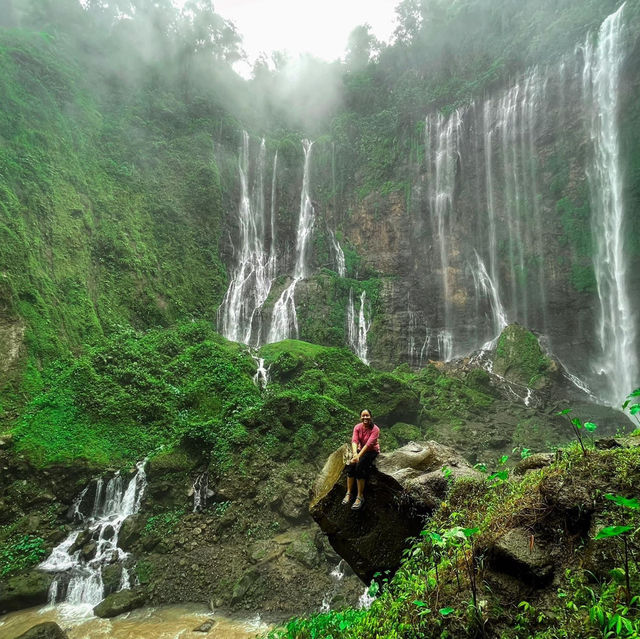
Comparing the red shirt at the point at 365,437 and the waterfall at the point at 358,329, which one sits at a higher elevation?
Answer: the waterfall at the point at 358,329

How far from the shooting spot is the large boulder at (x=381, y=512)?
15.1 ft

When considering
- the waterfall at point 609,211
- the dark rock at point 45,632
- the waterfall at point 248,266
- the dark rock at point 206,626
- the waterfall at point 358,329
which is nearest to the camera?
the dark rock at point 45,632

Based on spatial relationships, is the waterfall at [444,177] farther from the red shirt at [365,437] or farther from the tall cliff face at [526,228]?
the red shirt at [365,437]

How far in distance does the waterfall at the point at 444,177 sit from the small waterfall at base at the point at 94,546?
20690 millimetres

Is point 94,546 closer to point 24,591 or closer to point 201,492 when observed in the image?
point 24,591

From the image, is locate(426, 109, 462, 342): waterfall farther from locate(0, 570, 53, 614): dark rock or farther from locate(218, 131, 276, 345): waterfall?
locate(0, 570, 53, 614): dark rock

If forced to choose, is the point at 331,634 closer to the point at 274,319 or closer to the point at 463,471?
the point at 463,471

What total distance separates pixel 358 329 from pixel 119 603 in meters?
18.6

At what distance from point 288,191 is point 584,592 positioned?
3001cm

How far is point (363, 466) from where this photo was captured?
4633 millimetres

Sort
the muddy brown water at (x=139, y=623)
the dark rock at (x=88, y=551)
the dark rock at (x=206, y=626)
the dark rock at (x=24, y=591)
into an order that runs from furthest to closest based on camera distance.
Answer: the dark rock at (x=88, y=551), the dark rock at (x=24, y=591), the dark rock at (x=206, y=626), the muddy brown water at (x=139, y=623)

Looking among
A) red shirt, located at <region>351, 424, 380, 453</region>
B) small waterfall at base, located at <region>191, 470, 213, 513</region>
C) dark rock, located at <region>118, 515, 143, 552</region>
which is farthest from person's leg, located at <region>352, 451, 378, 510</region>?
dark rock, located at <region>118, 515, 143, 552</region>

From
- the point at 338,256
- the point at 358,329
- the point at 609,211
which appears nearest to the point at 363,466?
the point at 358,329

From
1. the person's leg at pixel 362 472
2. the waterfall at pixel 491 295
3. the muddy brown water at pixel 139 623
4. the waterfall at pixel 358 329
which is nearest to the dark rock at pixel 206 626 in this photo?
the muddy brown water at pixel 139 623
